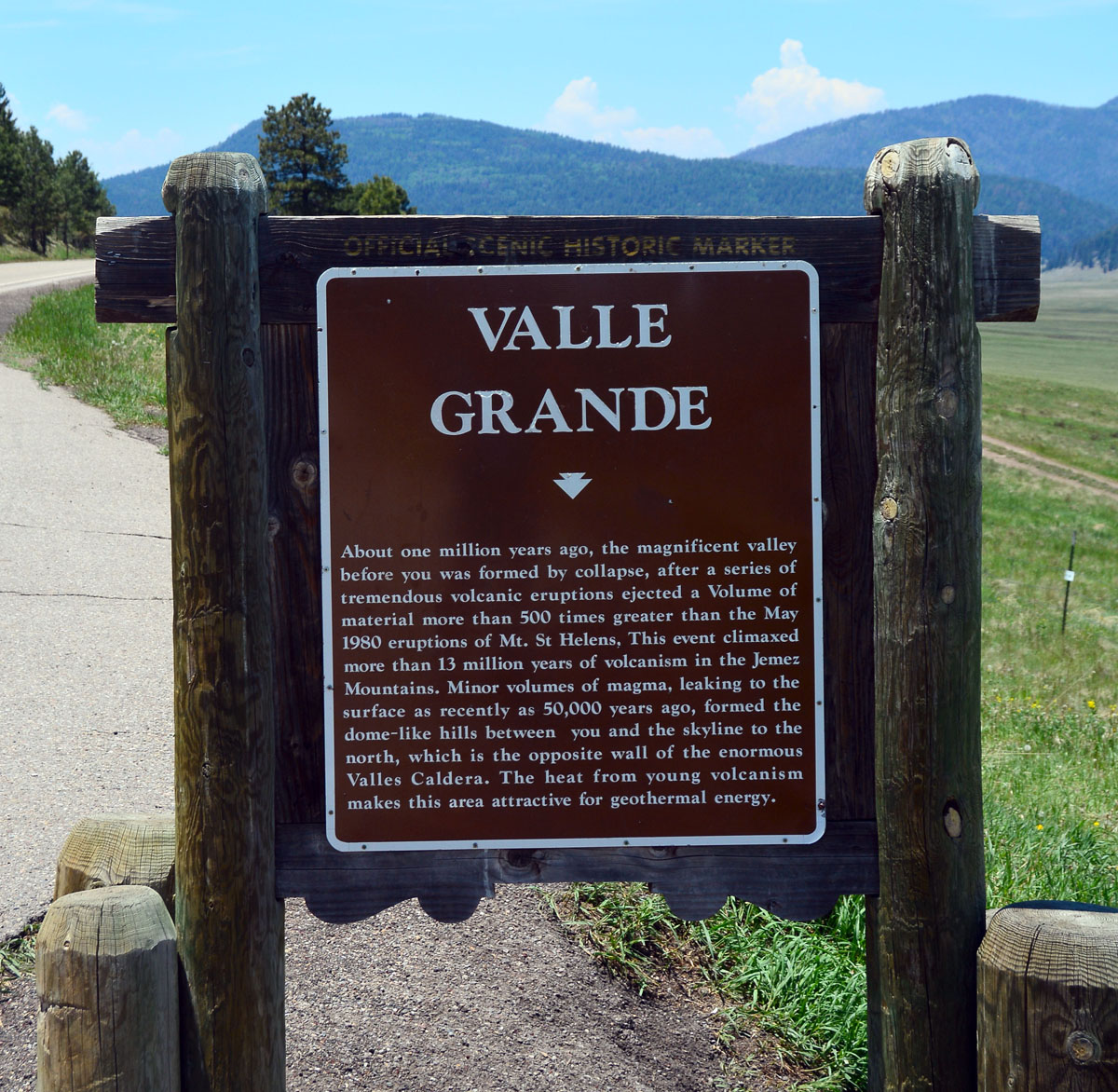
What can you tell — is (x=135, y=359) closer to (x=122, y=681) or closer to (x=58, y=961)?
(x=122, y=681)

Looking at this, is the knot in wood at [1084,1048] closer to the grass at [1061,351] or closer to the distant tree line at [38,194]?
the distant tree line at [38,194]

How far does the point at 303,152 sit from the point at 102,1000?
73.3m

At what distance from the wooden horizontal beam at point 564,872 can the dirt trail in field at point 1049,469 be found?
4515 cm

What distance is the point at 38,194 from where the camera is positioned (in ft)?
205

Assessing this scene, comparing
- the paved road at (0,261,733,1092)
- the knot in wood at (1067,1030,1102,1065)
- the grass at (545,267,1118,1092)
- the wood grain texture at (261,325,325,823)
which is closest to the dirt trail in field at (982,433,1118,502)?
the grass at (545,267,1118,1092)

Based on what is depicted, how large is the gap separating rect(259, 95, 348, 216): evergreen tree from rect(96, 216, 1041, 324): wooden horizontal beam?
230ft

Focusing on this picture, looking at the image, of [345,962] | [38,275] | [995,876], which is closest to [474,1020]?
[345,962]

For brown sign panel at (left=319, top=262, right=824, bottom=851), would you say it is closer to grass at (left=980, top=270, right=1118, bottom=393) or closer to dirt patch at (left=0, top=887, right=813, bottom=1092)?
dirt patch at (left=0, top=887, right=813, bottom=1092)

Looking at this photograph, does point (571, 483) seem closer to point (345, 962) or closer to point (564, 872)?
point (564, 872)

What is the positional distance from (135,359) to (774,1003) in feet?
49.6

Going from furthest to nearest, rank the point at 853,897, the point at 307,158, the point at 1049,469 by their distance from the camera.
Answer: the point at 307,158 < the point at 1049,469 < the point at 853,897

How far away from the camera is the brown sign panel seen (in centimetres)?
215

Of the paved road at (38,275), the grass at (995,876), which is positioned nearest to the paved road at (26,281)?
the paved road at (38,275)

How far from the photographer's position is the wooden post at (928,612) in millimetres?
2135
